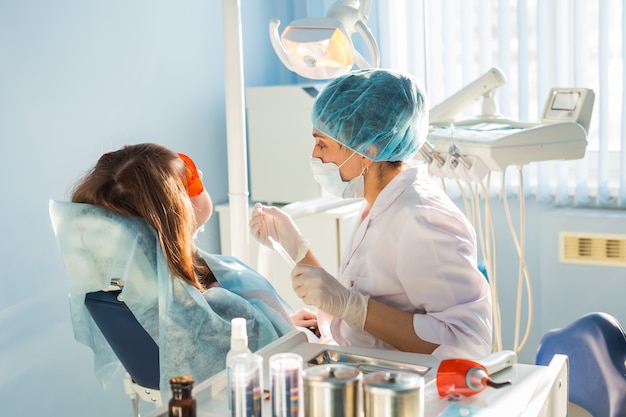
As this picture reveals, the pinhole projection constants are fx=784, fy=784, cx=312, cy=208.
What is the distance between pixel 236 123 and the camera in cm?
197

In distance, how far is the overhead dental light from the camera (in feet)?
6.09

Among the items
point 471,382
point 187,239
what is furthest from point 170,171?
point 471,382

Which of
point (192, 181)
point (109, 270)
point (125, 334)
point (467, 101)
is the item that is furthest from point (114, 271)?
point (467, 101)

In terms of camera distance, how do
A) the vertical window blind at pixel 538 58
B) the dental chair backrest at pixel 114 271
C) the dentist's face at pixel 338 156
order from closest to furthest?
the dental chair backrest at pixel 114 271, the dentist's face at pixel 338 156, the vertical window blind at pixel 538 58

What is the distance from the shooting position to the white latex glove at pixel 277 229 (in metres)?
1.92

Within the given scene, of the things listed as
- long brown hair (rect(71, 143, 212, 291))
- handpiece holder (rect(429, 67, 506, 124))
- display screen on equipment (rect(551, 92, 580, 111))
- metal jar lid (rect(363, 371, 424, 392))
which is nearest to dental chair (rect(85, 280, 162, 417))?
long brown hair (rect(71, 143, 212, 291))

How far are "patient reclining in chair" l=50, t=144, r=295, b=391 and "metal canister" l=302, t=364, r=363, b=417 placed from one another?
1.86ft

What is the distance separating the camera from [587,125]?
2357 mm

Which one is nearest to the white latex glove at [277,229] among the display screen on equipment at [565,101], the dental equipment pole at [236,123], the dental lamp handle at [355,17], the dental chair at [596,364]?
the dental equipment pole at [236,123]

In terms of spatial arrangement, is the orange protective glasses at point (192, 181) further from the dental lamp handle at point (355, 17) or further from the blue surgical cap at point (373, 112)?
the dental lamp handle at point (355, 17)

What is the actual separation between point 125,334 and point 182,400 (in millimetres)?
596

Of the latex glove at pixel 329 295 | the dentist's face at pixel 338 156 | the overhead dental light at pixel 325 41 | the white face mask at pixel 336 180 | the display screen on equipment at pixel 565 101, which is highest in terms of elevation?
the overhead dental light at pixel 325 41

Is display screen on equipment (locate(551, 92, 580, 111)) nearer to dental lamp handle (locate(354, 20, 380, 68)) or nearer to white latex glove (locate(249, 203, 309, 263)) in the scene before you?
dental lamp handle (locate(354, 20, 380, 68))

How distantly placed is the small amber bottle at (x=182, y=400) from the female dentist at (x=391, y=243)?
59 cm
